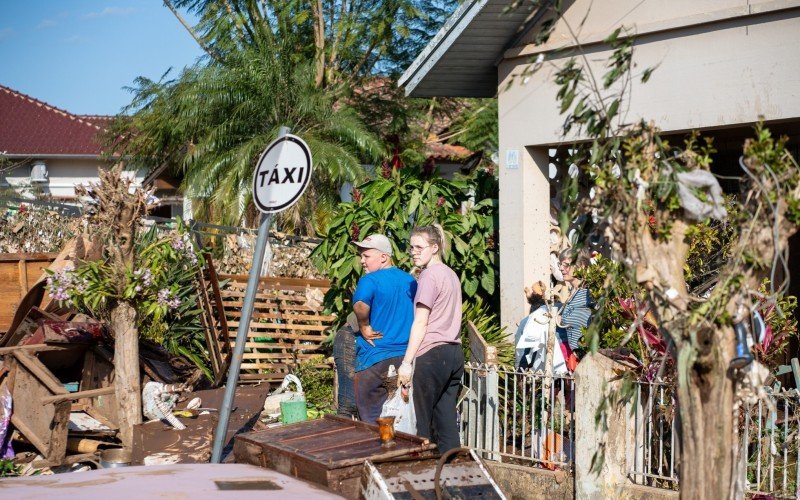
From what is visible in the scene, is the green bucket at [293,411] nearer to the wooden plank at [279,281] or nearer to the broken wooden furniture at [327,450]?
the wooden plank at [279,281]

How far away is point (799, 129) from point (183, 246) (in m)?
6.33

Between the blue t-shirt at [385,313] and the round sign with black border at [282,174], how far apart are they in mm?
1285

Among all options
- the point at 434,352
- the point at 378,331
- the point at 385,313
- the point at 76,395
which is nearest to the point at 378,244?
the point at 385,313

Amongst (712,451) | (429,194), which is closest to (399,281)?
(429,194)

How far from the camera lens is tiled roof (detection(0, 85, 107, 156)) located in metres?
35.9

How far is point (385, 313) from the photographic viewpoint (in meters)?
7.66

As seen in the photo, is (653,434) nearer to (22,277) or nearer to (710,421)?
(710,421)

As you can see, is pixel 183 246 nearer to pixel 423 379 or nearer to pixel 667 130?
pixel 423 379

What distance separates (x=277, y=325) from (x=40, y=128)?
95.0 ft

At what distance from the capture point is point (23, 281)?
40.3 feet

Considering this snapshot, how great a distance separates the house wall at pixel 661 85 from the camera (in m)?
7.97

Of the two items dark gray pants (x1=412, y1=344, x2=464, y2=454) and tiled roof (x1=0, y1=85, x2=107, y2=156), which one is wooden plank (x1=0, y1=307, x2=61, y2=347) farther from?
tiled roof (x1=0, y1=85, x2=107, y2=156)

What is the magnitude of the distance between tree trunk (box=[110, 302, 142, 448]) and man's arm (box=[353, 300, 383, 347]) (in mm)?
2169

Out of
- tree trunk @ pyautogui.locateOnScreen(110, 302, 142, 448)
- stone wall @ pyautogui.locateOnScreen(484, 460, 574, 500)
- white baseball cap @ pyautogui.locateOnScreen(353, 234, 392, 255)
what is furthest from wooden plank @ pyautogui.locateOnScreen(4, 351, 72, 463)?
stone wall @ pyautogui.locateOnScreen(484, 460, 574, 500)
